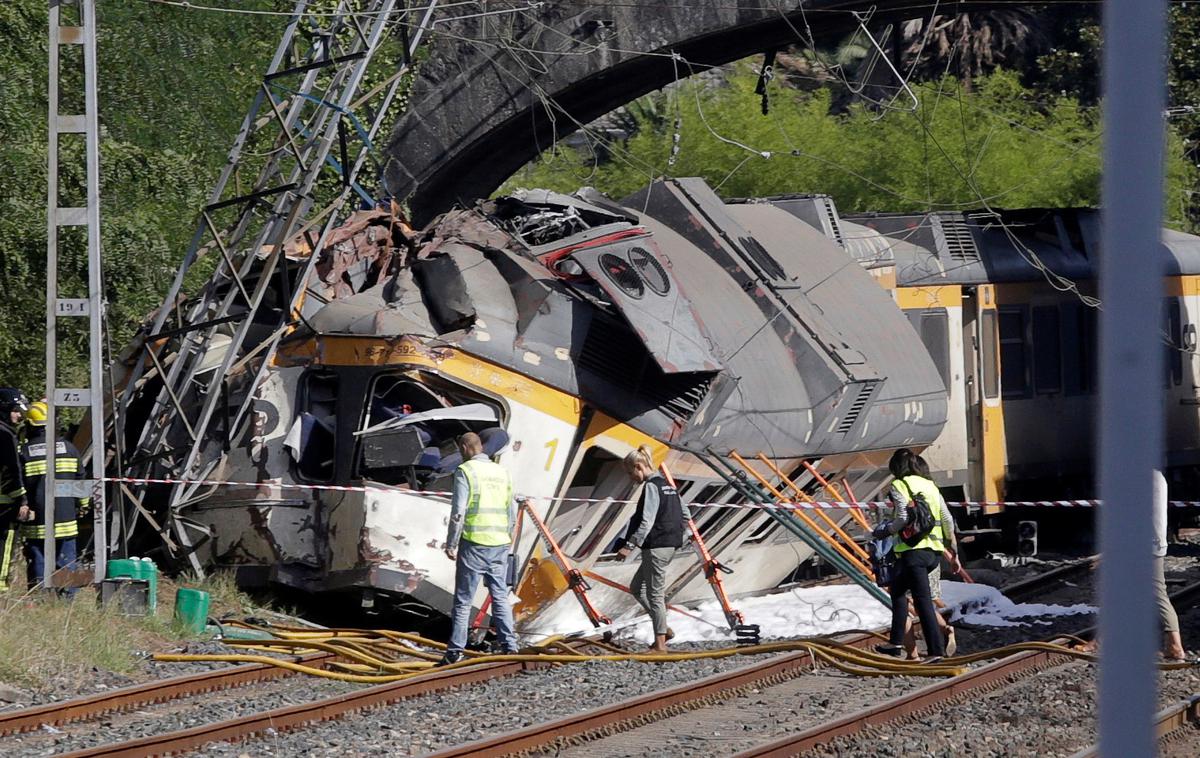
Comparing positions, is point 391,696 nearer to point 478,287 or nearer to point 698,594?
point 478,287

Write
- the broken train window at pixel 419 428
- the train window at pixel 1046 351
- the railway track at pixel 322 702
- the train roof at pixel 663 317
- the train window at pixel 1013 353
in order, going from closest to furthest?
1. the railway track at pixel 322 702
2. the broken train window at pixel 419 428
3. the train roof at pixel 663 317
4. the train window at pixel 1013 353
5. the train window at pixel 1046 351

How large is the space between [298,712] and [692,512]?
5334 mm

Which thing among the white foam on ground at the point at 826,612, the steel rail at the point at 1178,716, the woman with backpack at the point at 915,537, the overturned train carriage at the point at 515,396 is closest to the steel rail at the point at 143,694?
the overturned train carriage at the point at 515,396

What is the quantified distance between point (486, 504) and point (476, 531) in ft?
0.66

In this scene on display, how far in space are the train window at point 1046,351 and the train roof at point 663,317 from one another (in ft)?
15.2

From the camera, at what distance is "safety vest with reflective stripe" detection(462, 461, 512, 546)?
11.4 m

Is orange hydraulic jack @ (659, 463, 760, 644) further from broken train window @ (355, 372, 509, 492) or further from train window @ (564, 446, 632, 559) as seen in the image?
broken train window @ (355, 372, 509, 492)

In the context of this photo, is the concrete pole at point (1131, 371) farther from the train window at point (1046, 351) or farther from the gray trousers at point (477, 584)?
the train window at point (1046, 351)

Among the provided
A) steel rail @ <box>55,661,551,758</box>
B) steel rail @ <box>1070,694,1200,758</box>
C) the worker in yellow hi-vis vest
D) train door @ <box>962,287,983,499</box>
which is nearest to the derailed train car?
train door @ <box>962,287,983,499</box>

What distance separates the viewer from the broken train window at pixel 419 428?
12.2m

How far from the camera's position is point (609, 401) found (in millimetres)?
12984

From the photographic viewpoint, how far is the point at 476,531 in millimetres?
11477

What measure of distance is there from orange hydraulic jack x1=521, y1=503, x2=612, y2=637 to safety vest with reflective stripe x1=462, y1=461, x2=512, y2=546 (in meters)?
0.96

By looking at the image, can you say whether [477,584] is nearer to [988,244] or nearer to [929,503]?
[929,503]
